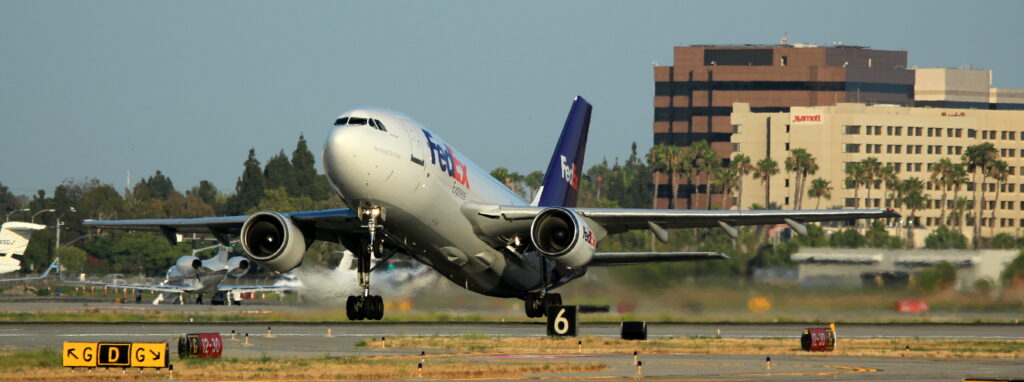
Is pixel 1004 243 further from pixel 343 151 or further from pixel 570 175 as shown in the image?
pixel 343 151

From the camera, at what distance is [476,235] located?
154 feet

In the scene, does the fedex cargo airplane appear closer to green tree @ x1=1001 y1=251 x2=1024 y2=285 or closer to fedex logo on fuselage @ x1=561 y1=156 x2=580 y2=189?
fedex logo on fuselage @ x1=561 y1=156 x2=580 y2=189

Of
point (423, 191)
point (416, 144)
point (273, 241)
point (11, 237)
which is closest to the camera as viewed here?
point (416, 144)

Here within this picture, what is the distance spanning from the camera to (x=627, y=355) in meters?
55.3

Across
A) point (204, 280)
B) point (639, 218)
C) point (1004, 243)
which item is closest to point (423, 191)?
point (639, 218)

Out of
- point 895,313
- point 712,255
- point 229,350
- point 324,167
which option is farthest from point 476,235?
point 895,313

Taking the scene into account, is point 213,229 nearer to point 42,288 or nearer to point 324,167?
point 324,167

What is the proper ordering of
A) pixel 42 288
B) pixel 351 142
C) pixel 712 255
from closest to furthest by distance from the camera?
Answer: 1. pixel 351 142
2. pixel 712 255
3. pixel 42 288

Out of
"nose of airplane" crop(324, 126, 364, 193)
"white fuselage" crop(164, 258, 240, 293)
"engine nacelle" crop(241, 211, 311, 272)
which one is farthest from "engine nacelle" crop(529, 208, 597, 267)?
"white fuselage" crop(164, 258, 240, 293)

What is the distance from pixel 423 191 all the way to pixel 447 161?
238cm

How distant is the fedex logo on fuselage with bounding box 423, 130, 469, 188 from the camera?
145 feet

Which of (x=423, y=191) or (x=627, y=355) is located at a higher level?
(x=423, y=191)

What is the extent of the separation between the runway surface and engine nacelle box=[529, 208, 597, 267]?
3554mm

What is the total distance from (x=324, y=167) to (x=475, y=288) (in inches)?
437
